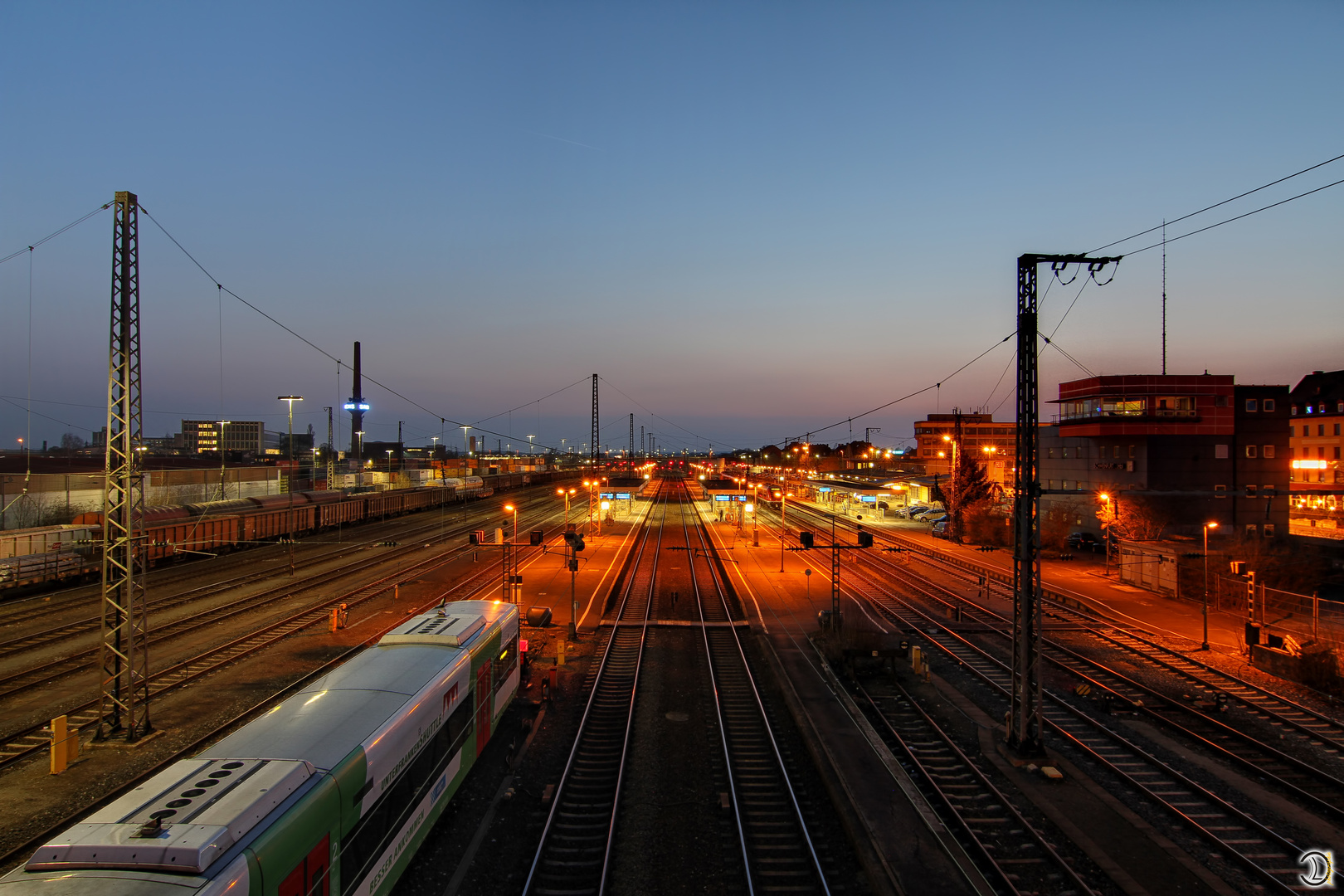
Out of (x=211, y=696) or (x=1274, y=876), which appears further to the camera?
(x=211, y=696)

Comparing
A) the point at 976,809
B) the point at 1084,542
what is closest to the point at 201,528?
the point at 976,809

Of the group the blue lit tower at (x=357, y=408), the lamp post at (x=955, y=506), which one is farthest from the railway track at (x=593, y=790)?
the blue lit tower at (x=357, y=408)

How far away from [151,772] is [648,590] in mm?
20166

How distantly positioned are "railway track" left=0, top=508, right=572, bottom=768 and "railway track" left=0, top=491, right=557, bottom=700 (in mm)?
2336

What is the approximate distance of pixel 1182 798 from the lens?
11.9 m

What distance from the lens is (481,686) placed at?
479 inches

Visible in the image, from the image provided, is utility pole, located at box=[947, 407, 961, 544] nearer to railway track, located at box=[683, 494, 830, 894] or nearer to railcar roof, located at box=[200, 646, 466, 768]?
railway track, located at box=[683, 494, 830, 894]

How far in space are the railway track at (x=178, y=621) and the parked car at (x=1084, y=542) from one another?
147 ft

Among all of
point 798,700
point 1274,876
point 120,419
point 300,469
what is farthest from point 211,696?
point 300,469

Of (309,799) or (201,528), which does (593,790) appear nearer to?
(309,799)

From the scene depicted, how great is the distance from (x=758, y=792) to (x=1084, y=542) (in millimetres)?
40283

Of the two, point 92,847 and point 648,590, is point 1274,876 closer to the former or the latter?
point 92,847

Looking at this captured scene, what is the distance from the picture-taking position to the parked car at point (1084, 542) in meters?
42.5

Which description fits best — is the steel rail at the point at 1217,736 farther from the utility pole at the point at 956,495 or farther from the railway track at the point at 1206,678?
the utility pole at the point at 956,495
